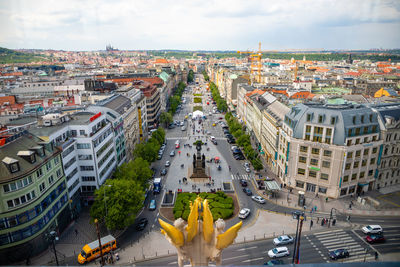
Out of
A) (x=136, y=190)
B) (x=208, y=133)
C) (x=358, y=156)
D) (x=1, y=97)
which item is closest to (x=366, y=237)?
(x=358, y=156)

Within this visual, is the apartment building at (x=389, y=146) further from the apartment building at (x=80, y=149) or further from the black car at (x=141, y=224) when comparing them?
the apartment building at (x=80, y=149)

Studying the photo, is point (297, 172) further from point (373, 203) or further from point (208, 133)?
point (208, 133)

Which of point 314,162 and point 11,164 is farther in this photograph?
point 314,162

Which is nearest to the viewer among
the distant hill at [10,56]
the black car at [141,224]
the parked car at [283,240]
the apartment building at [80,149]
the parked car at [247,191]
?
the parked car at [283,240]

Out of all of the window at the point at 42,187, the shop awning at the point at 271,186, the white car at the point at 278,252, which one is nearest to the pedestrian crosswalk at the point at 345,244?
the white car at the point at 278,252

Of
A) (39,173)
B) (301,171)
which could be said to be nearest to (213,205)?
(301,171)

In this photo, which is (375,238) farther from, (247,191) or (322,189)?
(247,191)

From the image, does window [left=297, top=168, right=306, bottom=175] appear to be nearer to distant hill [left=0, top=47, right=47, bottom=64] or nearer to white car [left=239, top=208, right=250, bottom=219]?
white car [left=239, top=208, right=250, bottom=219]
